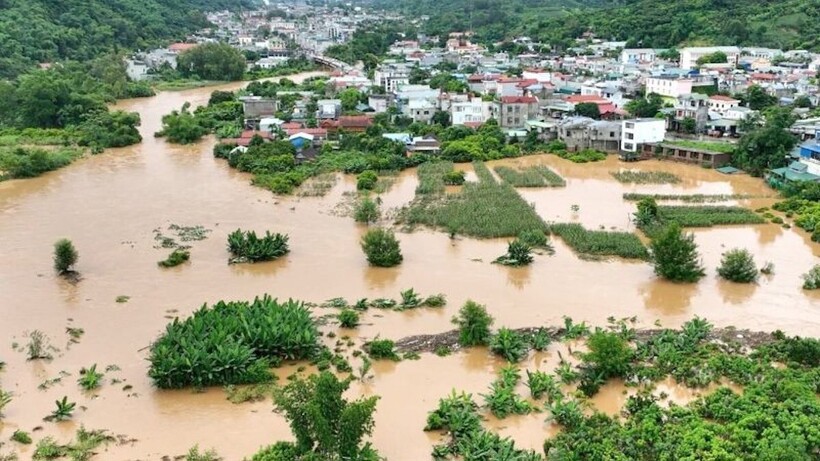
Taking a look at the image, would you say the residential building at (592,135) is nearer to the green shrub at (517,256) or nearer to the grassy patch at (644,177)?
the grassy patch at (644,177)

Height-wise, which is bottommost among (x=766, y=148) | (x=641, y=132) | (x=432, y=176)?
(x=432, y=176)

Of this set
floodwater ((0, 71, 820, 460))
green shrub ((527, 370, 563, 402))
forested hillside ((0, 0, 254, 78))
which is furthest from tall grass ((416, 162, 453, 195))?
forested hillside ((0, 0, 254, 78))

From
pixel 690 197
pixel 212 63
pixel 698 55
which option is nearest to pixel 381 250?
pixel 690 197

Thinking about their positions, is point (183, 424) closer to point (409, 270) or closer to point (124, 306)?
point (124, 306)

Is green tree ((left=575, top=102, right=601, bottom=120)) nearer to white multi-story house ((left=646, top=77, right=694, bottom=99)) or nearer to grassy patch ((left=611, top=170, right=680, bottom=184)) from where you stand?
white multi-story house ((left=646, top=77, right=694, bottom=99))

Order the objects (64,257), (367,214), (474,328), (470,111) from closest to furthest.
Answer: (474,328)
(64,257)
(367,214)
(470,111)

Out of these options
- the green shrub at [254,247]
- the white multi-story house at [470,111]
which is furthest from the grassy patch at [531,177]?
the green shrub at [254,247]

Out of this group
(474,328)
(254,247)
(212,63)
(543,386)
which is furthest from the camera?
(212,63)

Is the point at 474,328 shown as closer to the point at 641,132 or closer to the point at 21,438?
the point at 21,438

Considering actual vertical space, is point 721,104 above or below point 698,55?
below
